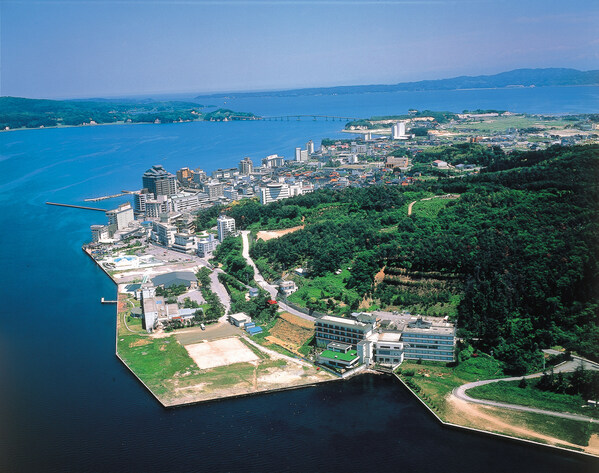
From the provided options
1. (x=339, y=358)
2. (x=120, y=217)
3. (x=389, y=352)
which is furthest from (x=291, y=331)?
(x=120, y=217)

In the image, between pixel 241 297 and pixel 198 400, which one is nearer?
pixel 198 400

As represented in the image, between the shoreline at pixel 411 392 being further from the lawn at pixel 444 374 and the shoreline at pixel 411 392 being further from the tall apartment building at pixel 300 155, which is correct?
the tall apartment building at pixel 300 155

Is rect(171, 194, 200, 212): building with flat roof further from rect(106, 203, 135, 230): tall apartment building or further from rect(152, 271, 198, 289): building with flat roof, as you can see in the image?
rect(152, 271, 198, 289): building with flat roof

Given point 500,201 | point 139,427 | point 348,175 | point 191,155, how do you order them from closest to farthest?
1. point 139,427
2. point 500,201
3. point 348,175
4. point 191,155

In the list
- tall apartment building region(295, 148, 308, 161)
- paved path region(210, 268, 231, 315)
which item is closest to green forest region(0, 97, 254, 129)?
tall apartment building region(295, 148, 308, 161)

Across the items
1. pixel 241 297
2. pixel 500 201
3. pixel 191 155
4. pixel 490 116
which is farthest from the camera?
pixel 490 116

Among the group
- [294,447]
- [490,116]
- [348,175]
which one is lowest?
[294,447]

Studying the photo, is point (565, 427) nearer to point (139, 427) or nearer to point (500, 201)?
point (139, 427)

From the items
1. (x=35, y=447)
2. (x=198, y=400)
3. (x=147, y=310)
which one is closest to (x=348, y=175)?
(x=147, y=310)
